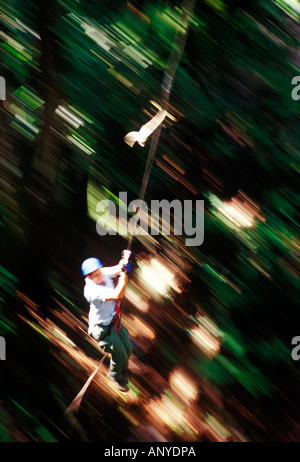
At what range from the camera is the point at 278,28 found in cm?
187

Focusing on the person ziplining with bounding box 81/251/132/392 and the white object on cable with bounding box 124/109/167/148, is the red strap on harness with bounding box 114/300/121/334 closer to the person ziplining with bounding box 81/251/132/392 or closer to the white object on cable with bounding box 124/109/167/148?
the person ziplining with bounding box 81/251/132/392

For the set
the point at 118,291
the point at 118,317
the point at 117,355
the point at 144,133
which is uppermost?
the point at 144,133

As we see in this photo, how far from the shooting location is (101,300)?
5.87 ft

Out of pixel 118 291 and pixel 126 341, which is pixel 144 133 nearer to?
pixel 118 291

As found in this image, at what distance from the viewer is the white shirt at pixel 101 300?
1780mm

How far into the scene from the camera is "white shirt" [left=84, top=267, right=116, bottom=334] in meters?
1.78

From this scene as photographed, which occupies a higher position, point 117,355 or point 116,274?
point 116,274

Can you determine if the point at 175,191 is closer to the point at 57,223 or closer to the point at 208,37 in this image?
the point at 57,223

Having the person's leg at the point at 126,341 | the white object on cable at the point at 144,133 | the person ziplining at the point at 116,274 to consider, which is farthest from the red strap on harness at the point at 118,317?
the white object on cable at the point at 144,133

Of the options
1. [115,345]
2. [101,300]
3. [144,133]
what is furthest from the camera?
[115,345]

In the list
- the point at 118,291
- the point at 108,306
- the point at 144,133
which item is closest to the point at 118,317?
the point at 108,306

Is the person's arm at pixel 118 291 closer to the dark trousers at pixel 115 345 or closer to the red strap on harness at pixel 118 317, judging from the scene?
the red strap on harness at pixel 118 317

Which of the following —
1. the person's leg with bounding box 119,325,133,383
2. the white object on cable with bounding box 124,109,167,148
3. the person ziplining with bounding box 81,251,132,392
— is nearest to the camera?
the white object on cable with bounding box 124,109,167,148

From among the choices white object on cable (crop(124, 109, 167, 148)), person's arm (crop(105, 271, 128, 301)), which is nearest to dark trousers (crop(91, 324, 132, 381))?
person's arm (crop(105, 271, 128, 301))
